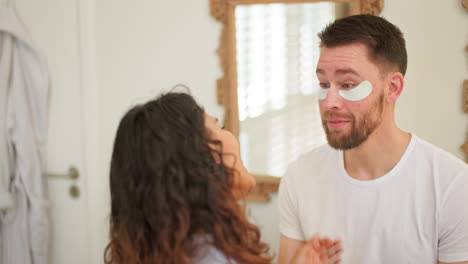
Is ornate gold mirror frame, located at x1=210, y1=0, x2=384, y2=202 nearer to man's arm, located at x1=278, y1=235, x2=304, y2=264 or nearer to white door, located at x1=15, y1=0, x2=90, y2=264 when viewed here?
man's arm, located at x1=278, y1=235, x2=304, y2=264

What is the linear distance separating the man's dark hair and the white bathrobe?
1.23 m

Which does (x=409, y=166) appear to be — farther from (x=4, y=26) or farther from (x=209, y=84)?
(x=4, y=26)

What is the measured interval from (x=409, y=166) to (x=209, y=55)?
34.1 inches

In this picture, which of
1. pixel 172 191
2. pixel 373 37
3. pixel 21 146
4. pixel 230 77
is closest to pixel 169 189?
pixel 172 191

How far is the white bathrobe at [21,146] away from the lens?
1774 millimetres

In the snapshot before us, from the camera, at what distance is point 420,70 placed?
153 centimetres

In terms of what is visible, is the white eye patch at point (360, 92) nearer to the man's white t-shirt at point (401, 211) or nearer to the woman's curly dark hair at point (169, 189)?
the man's white t-shirt at point (401, 211)

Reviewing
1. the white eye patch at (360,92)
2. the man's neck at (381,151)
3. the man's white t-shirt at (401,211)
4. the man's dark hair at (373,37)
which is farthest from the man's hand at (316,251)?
the man's dark hair at (373,37)

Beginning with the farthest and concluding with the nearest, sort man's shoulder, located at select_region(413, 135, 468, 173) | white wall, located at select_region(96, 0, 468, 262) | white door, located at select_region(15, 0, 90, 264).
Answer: white door, located at select_region(15, 0, 90, 264), white wall, located at select_region(96, 0, 468, 262), man's shoulder, located at select_region(413, 135, 468, 173)

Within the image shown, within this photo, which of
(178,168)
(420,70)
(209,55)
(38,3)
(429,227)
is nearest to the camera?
(178,168)

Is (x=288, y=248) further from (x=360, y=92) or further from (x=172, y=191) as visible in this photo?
(x=172, y=191)

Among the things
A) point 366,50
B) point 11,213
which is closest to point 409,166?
point 366,50

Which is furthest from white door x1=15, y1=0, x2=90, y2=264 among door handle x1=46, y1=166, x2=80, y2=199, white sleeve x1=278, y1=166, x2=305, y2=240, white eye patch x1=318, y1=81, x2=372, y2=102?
white eye patch x1=318, y1=81, x2=372, y2=102

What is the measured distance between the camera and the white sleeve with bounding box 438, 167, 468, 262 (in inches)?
46.1
